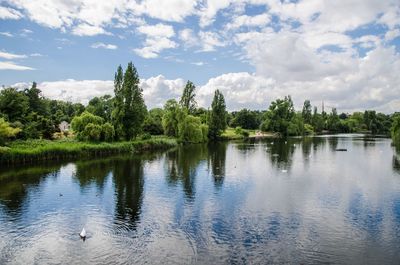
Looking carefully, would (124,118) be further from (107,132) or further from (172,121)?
(172,121)

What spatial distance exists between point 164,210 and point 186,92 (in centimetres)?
8068

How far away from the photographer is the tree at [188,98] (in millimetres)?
104938

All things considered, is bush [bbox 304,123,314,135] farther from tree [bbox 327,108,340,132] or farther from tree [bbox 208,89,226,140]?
tree [bbox 208,89,226,140]

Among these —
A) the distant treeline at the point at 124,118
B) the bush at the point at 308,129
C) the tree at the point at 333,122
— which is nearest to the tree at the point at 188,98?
the distant treeline at the point at 124,118

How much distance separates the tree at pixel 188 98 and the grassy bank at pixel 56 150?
35967 millimetres

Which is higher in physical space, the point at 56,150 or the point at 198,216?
the point at 56,150

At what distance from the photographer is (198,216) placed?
25375mm

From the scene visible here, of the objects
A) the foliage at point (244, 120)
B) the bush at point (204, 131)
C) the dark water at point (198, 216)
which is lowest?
the dark water at point (198, 216)

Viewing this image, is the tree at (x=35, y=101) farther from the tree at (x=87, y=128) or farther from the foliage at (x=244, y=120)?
the foliage at (x=244, y=120)

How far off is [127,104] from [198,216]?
161 ft

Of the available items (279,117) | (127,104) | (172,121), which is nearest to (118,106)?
(127,104)

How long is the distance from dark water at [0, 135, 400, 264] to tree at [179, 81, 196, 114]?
202 feet

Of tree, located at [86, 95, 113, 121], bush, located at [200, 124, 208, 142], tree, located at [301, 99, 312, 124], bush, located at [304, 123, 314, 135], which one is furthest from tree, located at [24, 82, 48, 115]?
tree, located at [301, 99, 312, 124]

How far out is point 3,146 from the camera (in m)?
48.6
